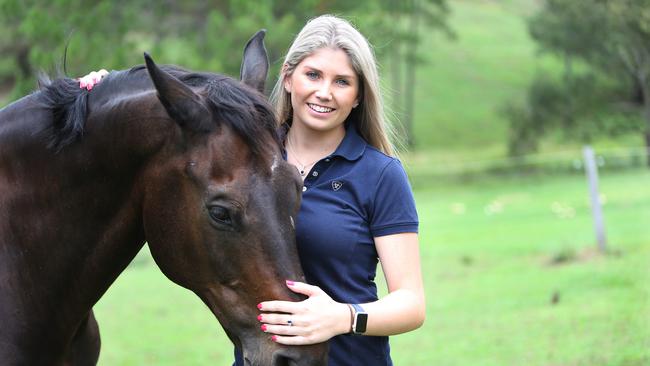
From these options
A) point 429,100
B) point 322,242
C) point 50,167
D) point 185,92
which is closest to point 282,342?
point 322,242

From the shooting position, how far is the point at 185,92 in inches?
108

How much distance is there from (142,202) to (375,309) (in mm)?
841

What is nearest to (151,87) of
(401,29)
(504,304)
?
(504,304)

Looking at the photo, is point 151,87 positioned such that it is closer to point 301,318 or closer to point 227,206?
point 227,206

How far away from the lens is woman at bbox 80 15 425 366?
9.71ft

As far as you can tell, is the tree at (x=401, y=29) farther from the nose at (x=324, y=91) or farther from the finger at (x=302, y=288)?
the finger at (x=302, y=288)

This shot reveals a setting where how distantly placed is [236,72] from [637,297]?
55.8ft

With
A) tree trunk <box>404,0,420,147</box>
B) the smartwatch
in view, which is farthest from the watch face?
tree trunk <box>404,0,420,147</box>

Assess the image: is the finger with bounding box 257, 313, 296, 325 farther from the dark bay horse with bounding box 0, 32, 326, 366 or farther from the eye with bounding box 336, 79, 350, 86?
the eye with bounding box 336, 79, 350, 86

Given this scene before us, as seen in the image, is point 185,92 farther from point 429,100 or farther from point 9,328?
point 429,100

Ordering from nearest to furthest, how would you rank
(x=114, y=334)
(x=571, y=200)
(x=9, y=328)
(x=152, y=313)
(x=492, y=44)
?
(x=9, y=328), (x=114, y=334), (x=152, y=313), (x=571, y=200), (x=492, y=44)

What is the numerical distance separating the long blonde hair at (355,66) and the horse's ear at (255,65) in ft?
0.30

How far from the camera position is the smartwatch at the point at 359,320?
110 inches

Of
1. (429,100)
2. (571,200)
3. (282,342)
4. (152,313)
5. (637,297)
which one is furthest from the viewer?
(429,100)
